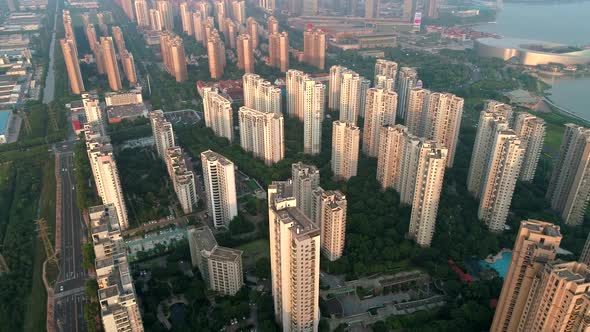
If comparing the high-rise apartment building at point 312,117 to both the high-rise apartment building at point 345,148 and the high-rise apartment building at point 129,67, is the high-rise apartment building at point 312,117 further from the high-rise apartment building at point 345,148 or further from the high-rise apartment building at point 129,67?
the high-rise apartment building at point 129,67

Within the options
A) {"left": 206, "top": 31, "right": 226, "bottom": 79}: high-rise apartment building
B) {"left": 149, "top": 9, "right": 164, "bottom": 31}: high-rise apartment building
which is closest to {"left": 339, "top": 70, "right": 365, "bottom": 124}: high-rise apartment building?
{"left": 206, "top": 31, "right": 226, "bottom": 79}: high-rise apartment building

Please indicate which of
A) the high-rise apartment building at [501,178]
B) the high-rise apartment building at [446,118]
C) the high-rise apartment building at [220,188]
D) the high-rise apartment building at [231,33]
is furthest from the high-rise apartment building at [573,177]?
the high-rise apartment building at [231,33]

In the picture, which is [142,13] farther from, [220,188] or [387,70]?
[220,188]

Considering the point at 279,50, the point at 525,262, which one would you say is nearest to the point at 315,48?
the point at 279,50

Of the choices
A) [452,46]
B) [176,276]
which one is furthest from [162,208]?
[452,46]

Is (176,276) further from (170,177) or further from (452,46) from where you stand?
(452,46)

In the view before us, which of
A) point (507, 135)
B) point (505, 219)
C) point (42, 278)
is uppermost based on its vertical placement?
point (507, 135)

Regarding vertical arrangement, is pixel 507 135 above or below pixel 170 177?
above
